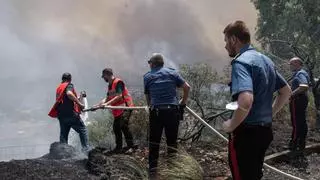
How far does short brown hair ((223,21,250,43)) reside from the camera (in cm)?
373

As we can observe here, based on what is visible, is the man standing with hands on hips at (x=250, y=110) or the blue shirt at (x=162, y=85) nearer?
the man standing with hands on hips at (x=250, y=110)

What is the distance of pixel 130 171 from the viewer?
19.1 ft

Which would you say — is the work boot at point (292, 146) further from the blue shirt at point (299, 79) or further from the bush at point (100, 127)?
the bush at point (100, 127)

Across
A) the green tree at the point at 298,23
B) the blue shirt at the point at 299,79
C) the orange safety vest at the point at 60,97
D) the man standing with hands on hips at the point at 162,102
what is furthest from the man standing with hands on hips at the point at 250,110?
the green tree at the point at 298,23

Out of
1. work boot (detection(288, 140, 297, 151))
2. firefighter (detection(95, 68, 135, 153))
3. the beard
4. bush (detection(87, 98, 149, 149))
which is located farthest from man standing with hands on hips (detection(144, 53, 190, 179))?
the beard

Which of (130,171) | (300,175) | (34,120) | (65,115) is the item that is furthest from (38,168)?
(34,120)

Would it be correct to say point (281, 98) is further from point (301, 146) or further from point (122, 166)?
point (301, 146)

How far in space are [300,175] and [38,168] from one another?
3224mm

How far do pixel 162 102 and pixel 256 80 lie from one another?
285 cm

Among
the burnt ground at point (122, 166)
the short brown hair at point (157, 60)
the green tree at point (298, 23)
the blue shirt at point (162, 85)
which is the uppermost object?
the green tree at point (298, 23)

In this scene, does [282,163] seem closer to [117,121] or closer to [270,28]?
[117,121]

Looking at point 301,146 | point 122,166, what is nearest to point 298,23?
point 301,146

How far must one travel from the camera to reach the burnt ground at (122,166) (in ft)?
19.8

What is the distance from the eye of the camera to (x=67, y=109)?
29.1ft
